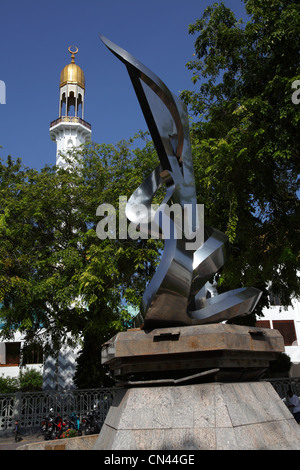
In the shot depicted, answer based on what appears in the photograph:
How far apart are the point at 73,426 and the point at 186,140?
31.0 ft

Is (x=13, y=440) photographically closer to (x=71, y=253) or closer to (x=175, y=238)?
(x=71, y=253)

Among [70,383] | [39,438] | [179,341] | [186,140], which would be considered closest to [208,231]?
[186,140]

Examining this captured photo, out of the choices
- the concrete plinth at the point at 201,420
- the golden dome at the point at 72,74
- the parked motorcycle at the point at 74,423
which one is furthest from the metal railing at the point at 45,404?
the golden dome at the point at 72,74

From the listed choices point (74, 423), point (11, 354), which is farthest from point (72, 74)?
point (74, 423)

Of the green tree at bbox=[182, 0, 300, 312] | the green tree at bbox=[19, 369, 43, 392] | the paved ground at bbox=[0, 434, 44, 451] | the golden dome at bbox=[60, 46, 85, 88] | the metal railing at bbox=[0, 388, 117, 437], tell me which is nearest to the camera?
the green tree at bbox=[182, 0, 300, 312]

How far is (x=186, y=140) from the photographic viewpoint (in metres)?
6.32

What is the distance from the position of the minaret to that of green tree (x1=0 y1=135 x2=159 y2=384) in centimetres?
1303

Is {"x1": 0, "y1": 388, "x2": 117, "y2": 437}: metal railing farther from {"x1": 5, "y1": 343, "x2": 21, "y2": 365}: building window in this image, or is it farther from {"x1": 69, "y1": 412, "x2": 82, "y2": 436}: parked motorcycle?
{"x1": 5, "y1": 343, "x2": 21, "y2": 365}: building window

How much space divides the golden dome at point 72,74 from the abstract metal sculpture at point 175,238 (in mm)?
27793

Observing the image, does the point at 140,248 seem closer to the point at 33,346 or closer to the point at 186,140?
the point at 33,346

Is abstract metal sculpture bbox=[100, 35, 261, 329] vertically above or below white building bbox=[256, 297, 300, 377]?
above

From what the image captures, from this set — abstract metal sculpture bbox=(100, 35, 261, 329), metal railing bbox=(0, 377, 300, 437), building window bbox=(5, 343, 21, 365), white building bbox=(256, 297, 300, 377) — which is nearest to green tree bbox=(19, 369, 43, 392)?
building window bbox=(5, 343, 21, 365)

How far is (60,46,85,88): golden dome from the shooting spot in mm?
31656

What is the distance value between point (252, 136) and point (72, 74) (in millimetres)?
25246
